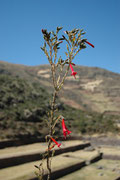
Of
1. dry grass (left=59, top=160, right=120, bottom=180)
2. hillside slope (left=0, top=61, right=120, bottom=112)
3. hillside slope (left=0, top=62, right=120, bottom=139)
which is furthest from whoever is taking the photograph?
hillside slope (left=0, top=61, right=120, bottom=112)

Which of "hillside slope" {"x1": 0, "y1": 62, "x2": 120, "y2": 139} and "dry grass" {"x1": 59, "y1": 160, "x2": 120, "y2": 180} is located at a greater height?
"hillside slope" {"x1": 0, "y1": 62, "x2": 120, "y2": 139}

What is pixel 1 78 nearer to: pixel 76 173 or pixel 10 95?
pixel 10 95

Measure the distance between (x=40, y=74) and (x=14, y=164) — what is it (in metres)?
59.9

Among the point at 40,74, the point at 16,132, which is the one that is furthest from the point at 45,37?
the point at 40,74

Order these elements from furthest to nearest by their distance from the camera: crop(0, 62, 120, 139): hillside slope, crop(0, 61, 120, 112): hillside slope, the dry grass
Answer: crop(0, 61, 120, 112): hillside slope → crop(0, 62, 120, 139): hillside slope → the dry grass

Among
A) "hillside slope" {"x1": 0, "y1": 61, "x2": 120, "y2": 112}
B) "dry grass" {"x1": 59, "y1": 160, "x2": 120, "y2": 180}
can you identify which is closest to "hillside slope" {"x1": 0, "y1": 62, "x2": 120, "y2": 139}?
"hillside slope" {"x1": 0, "y1": 61, "x2": 120, "y2": 112}

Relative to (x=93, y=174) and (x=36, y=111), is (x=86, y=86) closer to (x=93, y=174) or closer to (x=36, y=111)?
(x=36, y=111)

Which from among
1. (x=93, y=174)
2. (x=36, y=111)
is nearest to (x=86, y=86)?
(x=36, y=111)

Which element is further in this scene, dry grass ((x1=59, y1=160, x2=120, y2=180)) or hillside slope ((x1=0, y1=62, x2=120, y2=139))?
hillside slope ((x1=0, y1=62, x2=120, y2=139))

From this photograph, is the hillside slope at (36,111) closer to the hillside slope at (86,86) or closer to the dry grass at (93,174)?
the hillside slope at (86,86)

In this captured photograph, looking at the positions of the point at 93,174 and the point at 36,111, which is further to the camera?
the point at 36,111

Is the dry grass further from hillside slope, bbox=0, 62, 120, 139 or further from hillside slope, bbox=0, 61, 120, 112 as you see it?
hillside slope, bbox=0, 61, 120, 112

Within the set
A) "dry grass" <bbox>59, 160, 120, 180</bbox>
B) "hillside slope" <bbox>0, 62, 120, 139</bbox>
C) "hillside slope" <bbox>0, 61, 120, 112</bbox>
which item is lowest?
"dry grass" <bbox>59, 160, 120, 180</bbox>

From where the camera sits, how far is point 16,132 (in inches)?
615
